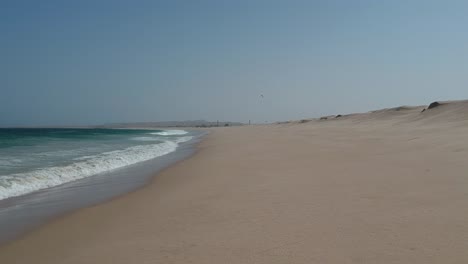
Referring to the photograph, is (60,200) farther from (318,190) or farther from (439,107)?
(439,107)

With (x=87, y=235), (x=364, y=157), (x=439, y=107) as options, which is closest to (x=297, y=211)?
(x=87, y=235)

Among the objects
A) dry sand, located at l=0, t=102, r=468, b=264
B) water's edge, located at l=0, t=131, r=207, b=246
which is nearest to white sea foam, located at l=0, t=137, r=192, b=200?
water's edge, located at l=0, t=131, r=207, b=246

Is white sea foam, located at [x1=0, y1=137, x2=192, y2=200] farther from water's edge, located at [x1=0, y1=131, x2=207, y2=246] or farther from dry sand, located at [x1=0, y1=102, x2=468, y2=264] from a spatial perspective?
dry sand, located at [x1=0, y1=102, x2=468, y2=264]

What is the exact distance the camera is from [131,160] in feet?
55.4

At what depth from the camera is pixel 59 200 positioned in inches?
325

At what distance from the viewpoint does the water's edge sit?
6.18m

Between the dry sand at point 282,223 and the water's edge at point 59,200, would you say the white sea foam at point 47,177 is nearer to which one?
the water's edge at point 59,200

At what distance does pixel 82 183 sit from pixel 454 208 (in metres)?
9.22

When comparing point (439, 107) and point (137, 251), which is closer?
point (137, 251)

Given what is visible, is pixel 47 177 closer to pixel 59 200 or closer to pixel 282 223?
pixel 59 200

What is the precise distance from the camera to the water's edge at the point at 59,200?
20.3 feet

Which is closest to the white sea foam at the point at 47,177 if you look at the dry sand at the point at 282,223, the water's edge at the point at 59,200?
the water's edge at the point at 59,200

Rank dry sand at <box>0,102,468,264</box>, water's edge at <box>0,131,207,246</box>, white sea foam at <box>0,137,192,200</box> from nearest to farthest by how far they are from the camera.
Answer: dry sand at <box>0,102,468,264</box>, water's edge at <box>0,131,207,246</box>, white sea foam at <box>0,137,192,200</box>

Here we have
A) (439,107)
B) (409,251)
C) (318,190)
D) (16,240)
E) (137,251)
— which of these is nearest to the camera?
(409,251)
